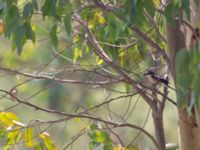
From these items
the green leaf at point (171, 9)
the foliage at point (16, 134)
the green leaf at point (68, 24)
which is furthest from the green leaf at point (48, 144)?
the green leaf at point (171, 9)

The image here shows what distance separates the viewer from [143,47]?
2.17 metres

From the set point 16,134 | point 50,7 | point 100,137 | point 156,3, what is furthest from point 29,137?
point 50,7

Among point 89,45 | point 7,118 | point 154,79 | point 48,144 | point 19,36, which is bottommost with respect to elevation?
point 48,144

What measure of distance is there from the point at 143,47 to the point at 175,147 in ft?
1.25

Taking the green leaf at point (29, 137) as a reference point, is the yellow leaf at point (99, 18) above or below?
above

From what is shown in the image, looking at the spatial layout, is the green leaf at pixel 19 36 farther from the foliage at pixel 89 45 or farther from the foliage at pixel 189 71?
the foliage at pixel 189 71

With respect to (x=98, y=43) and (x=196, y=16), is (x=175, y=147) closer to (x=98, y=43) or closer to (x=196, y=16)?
(x=98, y=43)

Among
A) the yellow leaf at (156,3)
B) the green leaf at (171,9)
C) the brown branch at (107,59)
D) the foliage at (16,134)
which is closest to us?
the green leaf at (171,9)

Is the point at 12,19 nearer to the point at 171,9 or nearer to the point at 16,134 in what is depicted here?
the point at 171,9

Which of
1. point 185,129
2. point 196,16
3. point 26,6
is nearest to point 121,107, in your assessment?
point 185,129

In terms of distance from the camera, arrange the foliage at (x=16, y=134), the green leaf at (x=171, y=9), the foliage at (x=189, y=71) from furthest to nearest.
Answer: the foliage at (x=16, y=134) → the green leaf at (x=171, y=9) → the foliage at (x=189, y=71)

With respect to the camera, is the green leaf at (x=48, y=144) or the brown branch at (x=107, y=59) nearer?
the brown branch at (x=107, y=59)

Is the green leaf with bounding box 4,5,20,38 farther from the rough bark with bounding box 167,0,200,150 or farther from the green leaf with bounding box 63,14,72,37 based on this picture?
the rough bark with bounding box 167,0,200,150

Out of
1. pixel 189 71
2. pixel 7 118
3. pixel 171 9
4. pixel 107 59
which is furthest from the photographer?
pixel 7 118
